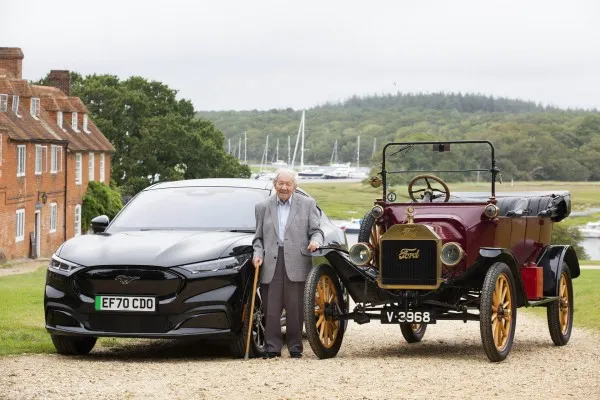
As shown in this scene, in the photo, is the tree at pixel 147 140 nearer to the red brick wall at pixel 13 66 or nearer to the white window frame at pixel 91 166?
the white window frame at pixel 91 166

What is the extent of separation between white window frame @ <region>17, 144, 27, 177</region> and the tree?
28.3 metres

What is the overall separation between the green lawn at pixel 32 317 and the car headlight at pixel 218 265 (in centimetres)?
193

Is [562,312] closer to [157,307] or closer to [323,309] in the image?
[323,309]

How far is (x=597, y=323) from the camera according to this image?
1795 centimetres

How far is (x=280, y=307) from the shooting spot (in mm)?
11586

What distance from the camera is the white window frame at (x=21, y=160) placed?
51.6m

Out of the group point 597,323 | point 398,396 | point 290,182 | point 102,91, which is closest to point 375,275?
point 290,182

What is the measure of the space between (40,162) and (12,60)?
6.84m

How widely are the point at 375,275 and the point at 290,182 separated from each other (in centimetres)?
121

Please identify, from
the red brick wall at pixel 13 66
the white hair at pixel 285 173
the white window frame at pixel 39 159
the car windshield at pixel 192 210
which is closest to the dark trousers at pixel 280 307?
the white hair at pixel 285 173

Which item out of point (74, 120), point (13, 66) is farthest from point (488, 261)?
point (74, 120)

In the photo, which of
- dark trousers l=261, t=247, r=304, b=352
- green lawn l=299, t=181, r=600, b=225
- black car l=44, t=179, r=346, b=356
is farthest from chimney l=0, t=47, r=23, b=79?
green lawn l=299, t=181, r=600, b=225

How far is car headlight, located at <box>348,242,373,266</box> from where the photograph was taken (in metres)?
11.8

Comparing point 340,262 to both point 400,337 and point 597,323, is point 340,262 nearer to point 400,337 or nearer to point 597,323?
point 400,337
